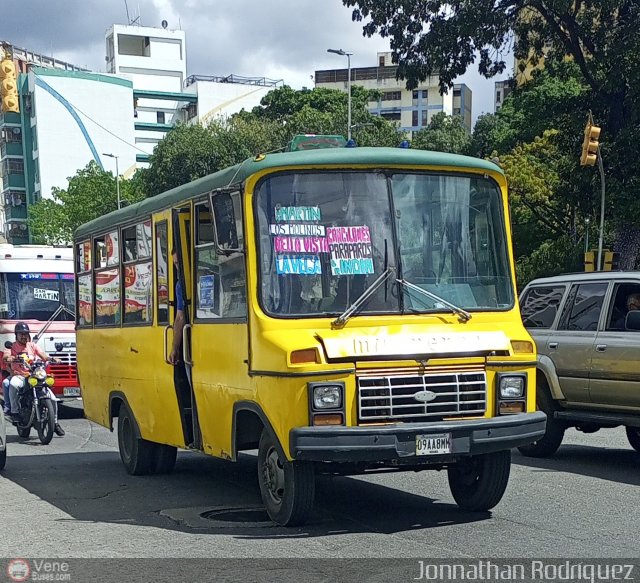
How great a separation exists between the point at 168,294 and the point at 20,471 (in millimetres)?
3158

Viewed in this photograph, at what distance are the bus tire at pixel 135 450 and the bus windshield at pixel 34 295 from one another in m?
8.48

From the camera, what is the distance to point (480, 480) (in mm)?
8430

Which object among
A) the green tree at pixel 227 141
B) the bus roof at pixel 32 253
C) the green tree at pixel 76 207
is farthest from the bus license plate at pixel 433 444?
the green tree at pixel 76 207

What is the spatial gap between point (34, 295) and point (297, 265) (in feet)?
41.8

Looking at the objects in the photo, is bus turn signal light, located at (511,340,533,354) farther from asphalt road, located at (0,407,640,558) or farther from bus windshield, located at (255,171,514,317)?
asphalt road, located at (0,407,640,558)

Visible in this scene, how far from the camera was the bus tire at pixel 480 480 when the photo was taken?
830 cm

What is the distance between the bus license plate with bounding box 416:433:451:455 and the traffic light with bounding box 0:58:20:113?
9401 centimetres

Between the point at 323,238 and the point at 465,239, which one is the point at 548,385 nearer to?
the point at 465,239

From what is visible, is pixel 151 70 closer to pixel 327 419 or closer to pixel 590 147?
pixel 590 147

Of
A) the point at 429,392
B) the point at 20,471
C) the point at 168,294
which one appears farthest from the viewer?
the point at 20,471

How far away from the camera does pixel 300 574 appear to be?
648 centimetres

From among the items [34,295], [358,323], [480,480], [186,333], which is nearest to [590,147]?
[34,295]

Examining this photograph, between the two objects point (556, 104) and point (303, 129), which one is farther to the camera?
point (303, 129)

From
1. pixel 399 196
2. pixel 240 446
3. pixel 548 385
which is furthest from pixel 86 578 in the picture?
pixel 548 385
